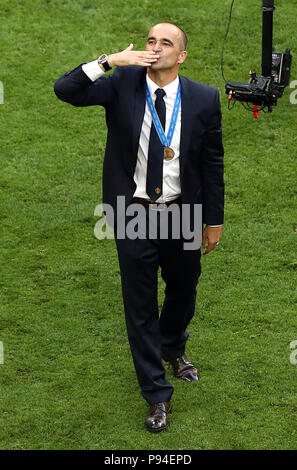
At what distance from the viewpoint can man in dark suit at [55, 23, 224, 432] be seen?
6.02 m

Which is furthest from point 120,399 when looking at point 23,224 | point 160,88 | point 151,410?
point 23,224

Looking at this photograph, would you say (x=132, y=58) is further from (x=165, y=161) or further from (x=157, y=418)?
(x=157, y=418)

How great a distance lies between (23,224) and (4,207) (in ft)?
1.19

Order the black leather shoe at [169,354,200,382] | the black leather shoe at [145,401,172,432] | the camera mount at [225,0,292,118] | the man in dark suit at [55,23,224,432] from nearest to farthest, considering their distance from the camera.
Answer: the man in dark suit at [55,23,224,432], the black leather shoe at [145,401,172,432], the black leather shoe at [169,354,200,382], the camera mount at [225,0,292,118]

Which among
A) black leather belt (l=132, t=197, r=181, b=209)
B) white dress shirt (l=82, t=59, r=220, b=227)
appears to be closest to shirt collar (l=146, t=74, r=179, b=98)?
white dress shirt (l=82, t=59, r=220, b=227)

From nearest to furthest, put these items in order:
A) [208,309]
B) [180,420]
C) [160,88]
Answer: [160,88] → [180,420] → [208,309]

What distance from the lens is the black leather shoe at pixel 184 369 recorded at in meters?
6.98

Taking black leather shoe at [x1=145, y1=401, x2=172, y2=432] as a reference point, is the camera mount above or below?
above

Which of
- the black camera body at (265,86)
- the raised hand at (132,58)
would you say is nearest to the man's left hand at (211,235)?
the raised hand at (132,58)

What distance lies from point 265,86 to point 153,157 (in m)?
3.22

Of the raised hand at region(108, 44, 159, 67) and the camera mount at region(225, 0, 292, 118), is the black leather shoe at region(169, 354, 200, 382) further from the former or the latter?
the camera mount at region(225, 0, 292, 118)

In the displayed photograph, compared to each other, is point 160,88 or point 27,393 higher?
point 160,88

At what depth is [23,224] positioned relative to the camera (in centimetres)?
924
